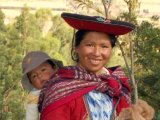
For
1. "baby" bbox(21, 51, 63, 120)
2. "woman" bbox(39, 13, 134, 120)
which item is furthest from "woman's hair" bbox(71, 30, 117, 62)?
"baby" bbox(21, 51, 63, 120)

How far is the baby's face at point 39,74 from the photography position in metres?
2.58

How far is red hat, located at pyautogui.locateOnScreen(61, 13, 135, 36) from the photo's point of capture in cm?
201

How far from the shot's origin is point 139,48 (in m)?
5.53

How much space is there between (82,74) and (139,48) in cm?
355

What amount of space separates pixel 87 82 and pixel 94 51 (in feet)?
0.43

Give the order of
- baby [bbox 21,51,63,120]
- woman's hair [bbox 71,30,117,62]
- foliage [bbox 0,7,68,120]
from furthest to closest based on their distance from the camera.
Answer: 1. foliage [bbox 0,7,68,120]
2. baby [bbox 21,51,63,120]
3. woman's hair [bbox 71,30,117,62]

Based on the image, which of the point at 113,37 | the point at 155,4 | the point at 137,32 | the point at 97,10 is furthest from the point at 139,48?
the point at 155,4

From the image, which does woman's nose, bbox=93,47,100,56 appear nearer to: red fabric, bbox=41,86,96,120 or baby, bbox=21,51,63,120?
red fabric, bbox=41,86,96,120

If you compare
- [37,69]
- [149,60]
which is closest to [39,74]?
[37,69]

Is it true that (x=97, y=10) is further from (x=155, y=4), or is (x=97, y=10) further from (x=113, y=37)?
(x=155, y=4)

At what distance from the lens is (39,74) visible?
259 centimetres

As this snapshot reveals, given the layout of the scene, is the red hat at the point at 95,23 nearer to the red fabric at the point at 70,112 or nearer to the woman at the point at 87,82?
the woman at the point at 87,82

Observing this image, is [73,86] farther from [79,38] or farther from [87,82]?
[79,38]

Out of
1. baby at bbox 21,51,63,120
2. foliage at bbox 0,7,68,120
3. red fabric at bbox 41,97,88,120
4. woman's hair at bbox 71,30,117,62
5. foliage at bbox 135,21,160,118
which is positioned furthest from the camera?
foliage at bbox 0,7,68,120
